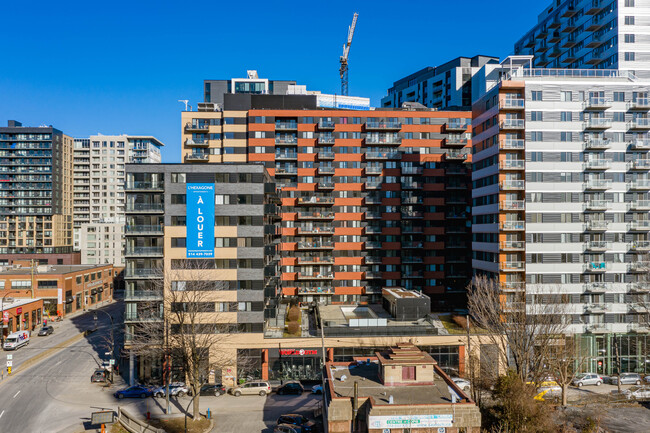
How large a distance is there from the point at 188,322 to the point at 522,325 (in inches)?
1463

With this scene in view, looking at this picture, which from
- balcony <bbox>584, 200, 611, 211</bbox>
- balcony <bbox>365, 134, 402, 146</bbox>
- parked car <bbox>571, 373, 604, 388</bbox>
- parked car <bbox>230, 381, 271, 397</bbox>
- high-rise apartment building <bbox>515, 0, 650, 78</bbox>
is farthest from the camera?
balcony <bbox>365, 134, 402, 146</bbox>

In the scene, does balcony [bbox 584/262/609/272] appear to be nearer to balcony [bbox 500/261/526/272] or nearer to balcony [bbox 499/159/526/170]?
balcony [bbox 500/261/526/272]

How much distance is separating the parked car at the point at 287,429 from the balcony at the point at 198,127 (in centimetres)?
5604

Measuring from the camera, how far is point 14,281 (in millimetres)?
86812

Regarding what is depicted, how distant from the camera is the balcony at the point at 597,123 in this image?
5431 cm

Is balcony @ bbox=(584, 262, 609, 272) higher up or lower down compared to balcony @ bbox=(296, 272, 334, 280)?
higher up

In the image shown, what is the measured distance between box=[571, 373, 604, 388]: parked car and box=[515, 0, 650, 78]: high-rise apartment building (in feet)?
153

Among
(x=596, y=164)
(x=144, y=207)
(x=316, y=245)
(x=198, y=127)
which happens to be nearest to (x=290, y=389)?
(x=144, y=207)

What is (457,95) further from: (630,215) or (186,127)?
(186,127)

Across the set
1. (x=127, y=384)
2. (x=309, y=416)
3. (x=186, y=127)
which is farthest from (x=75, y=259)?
(x=309, y=416)

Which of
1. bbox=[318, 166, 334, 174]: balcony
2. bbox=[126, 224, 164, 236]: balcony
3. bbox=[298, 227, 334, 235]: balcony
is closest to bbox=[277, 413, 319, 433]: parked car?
bbox=[126, 224, 164, 236]: balcony

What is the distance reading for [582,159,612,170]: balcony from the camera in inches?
2141

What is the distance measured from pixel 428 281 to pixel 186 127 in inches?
2124

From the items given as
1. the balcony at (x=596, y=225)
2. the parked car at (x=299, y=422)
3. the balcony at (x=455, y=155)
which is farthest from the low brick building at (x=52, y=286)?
the balcony at (x=596, y=225)
